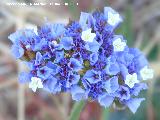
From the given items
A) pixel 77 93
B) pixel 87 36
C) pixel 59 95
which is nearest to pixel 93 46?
pixel 87 36

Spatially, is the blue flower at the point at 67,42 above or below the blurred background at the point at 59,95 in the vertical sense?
below

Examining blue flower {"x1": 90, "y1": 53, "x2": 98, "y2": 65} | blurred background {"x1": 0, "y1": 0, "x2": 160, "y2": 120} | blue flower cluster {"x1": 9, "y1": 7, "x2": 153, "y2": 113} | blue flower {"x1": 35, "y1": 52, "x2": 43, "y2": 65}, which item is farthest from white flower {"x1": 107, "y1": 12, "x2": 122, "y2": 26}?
blurred background {"x1": 0, "y1": 0, "x2": 160, "y2": 120}

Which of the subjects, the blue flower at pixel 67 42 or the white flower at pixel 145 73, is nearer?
the blue flower at pixel 67 42

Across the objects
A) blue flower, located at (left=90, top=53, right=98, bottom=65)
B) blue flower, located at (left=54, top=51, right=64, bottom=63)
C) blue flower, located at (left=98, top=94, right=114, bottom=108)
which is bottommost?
blue flower, located at (left=98, top=94, right=114, bottom=108)

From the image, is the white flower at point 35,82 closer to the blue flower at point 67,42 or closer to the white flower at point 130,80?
the blue flower at point 67,42

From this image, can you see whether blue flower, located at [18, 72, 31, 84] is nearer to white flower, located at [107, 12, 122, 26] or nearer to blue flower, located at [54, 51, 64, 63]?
blue flower, located at [54, 51, 64, 63]

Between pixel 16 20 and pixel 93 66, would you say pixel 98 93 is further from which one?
pixel 16 20

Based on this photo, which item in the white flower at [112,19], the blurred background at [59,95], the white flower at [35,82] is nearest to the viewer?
the white flower at [35,82]

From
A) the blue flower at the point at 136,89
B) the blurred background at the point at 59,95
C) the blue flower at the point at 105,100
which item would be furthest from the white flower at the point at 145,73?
the blurred background at the point at 59,95
